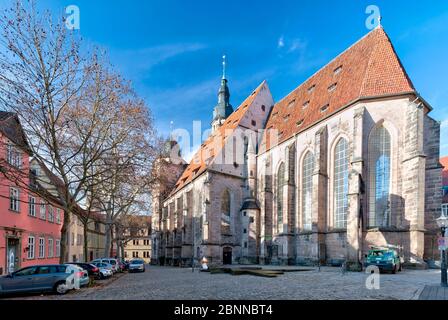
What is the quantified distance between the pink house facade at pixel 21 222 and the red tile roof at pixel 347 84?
23.1m

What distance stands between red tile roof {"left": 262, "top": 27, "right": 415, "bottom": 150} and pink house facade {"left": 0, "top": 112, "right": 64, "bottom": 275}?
75.9 ft

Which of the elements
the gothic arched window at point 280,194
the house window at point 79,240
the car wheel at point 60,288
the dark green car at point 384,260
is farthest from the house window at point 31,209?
the dark green car at point 384,260

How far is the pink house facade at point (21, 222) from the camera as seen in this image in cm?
1953

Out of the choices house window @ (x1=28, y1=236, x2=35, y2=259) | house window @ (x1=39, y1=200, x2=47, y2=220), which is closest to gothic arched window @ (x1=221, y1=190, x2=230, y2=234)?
house window @ (x1=39, y1=200, x2=47, y2=220)

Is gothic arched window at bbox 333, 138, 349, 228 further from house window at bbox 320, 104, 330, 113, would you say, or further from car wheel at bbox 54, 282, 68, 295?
car wheel at bbox 54, 282, 68, 295

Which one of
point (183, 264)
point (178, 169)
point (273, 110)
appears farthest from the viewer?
point (178, 169)

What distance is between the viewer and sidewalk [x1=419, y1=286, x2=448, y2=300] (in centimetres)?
1109

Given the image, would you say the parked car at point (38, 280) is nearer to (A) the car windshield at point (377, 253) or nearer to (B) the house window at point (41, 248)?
(A) the car windshield at point (377, 253)

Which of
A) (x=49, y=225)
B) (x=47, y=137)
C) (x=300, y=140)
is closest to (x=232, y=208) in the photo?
(x=300, y=140)

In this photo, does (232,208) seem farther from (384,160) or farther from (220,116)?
(220,116)

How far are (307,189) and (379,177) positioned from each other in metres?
7.70

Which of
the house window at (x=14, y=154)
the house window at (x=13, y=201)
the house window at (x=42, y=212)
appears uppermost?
the house window at (x=14, y=154)

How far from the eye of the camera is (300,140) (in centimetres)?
3550
